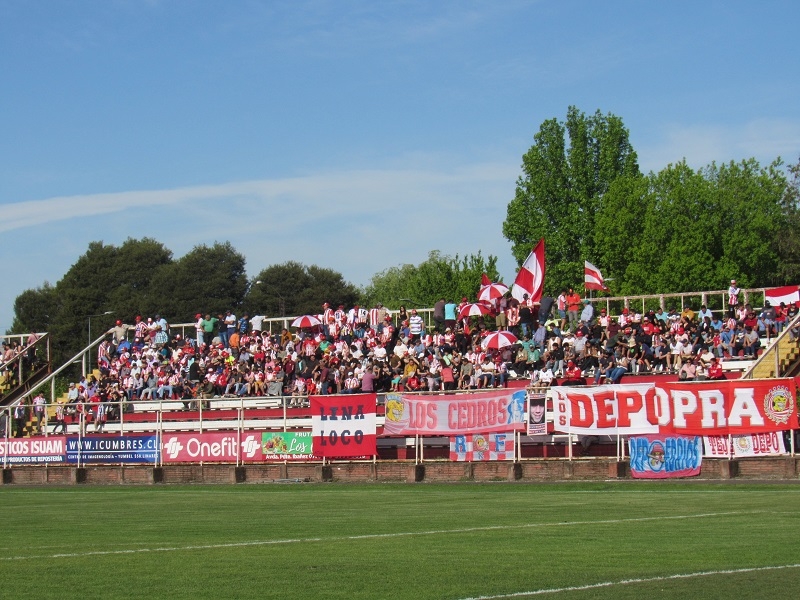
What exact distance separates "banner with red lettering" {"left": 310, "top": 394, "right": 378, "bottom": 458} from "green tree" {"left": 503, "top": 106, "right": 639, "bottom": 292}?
59389mm

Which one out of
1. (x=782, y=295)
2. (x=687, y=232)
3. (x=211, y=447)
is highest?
(x=687, y=232)

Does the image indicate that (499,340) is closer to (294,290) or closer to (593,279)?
(593,279)

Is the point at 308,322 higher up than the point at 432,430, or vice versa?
the point at 308,322

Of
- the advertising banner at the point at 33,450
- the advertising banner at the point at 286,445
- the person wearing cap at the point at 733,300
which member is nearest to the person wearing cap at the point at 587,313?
the person wearing cap at the point at 733,300

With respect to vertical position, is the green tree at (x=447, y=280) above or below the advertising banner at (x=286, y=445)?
above

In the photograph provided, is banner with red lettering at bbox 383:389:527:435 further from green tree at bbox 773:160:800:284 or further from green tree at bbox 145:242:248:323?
green tree at bbox 145:242:248:323

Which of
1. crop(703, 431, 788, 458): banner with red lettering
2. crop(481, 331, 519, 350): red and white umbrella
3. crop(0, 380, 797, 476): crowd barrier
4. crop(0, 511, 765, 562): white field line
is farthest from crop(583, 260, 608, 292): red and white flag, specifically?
crop(0, 511, 765, 562): white field line

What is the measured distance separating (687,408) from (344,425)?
11.1 meters

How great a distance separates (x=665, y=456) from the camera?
30188 mm

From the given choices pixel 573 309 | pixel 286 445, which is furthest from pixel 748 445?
pixel 286 445

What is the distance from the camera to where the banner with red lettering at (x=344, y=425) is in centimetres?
3641

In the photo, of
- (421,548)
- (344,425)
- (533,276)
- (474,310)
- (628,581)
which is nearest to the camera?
(628,581)

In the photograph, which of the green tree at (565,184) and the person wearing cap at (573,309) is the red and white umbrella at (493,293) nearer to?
the person wearing cap at (573,309)

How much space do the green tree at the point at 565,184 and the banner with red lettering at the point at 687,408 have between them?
207 ft
